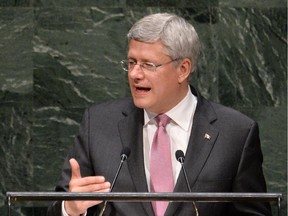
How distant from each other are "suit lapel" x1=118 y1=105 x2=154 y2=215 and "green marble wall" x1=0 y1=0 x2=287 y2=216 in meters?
0.89

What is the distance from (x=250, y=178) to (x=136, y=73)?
664 millimetres

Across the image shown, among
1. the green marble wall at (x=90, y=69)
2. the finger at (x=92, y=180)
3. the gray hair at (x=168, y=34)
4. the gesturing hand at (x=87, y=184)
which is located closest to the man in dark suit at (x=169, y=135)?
the gray hair at (x=168, y=34)

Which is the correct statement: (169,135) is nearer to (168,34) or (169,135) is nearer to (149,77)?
(149,77)

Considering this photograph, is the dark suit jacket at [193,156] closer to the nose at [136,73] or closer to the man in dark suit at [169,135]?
the man in dark suit at [169,135]

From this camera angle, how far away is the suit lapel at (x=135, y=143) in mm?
4102

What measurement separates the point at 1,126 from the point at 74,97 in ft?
1.35

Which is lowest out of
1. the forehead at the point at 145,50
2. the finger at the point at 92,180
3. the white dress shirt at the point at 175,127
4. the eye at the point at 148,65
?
the white dress shirt at the point at 175,127

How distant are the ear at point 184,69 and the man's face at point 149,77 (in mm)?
61

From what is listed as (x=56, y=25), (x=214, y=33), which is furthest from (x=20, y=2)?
(x=214, y=33)

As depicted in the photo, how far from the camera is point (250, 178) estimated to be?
165 inches

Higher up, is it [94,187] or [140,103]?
[140,103]

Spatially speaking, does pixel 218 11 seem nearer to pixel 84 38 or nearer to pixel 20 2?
pixel 84 38

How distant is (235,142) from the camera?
4.27 metres

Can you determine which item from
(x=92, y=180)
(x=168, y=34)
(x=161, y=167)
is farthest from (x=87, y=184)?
(x=168, y=34)
